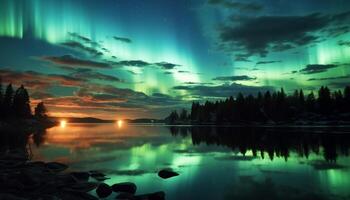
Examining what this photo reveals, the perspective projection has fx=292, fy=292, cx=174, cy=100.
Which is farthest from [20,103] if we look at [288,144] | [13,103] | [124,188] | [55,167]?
[124,188]

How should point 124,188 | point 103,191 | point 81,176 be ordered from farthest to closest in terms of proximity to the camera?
point 81,176 → point 124,188 → point 103,191

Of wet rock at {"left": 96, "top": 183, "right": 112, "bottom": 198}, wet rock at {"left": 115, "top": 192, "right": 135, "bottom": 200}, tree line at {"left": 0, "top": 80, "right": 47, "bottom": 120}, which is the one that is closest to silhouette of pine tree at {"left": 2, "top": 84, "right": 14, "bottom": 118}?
tree line at {"left": 0, "top": 80, "right": 47, "bottom": 120}

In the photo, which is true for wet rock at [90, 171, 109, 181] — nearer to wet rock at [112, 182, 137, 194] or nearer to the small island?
wet rock at [112, 182, 137, 194]

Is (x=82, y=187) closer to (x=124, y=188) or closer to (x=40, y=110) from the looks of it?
(x=124, y=188)

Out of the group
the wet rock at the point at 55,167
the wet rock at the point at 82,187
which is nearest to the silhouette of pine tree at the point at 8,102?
the wet rock at the point at 55,167

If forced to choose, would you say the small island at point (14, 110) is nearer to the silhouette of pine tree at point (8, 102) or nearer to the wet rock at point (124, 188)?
the silhouette of pine tree at point (8, 102)

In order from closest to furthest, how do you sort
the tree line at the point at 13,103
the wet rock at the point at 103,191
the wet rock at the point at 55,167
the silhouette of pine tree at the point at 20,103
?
the wet rock at the point at 103,191
the wet rock at the point at 55,167
the tree line at the point at 13,103
the silhouette of pine tree at the point at 20,103

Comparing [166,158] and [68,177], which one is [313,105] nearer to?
[166,158]

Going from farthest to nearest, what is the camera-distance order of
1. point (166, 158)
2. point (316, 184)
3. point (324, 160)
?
point (166, 158) < point (324, 160) < point (316, 184)

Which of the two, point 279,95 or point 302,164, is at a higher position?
point 279,95

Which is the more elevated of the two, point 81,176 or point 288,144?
point 81,176

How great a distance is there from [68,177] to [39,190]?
3939mm

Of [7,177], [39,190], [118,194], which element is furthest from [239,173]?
[7,177]

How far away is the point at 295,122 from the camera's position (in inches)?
6393
